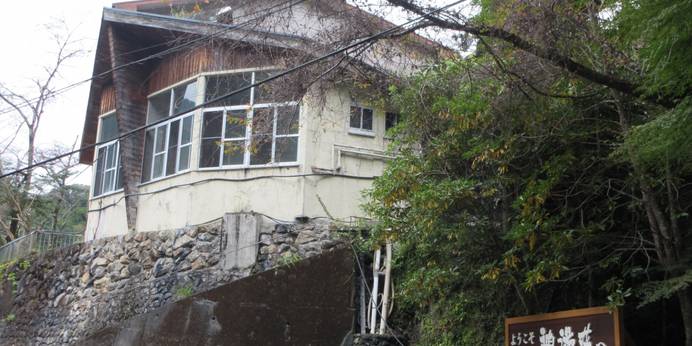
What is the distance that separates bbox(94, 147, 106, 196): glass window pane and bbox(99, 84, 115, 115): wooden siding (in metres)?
1.00

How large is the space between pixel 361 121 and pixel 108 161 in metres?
6.84

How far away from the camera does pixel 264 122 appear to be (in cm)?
1063

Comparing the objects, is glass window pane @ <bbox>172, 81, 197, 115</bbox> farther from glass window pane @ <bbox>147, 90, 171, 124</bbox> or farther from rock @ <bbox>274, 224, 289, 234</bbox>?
rock @ <bbox>274, 224, 289, 234</bbox>

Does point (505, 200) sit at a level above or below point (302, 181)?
below

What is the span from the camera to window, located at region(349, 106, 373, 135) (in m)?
14.5

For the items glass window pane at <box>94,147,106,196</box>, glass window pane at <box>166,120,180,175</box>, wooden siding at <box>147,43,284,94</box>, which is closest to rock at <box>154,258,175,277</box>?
glass window pane at <box>166,120,180,175</box>

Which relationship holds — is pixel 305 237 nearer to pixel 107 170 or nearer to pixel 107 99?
pixel 107 170

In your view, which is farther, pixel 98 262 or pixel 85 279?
pixel 85 279

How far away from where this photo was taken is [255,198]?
45.6 ft

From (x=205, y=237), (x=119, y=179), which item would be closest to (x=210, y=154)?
(x=205, y=237)

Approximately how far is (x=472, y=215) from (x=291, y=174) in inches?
223

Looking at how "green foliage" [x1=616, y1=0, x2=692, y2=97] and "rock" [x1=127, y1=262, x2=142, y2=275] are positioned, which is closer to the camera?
"green foliage" [x1=616, y1=0, x2=692, y2=97]

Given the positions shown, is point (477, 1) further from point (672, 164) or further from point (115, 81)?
point (115, 81)

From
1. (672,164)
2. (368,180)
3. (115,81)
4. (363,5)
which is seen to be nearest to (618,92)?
(672,164)
